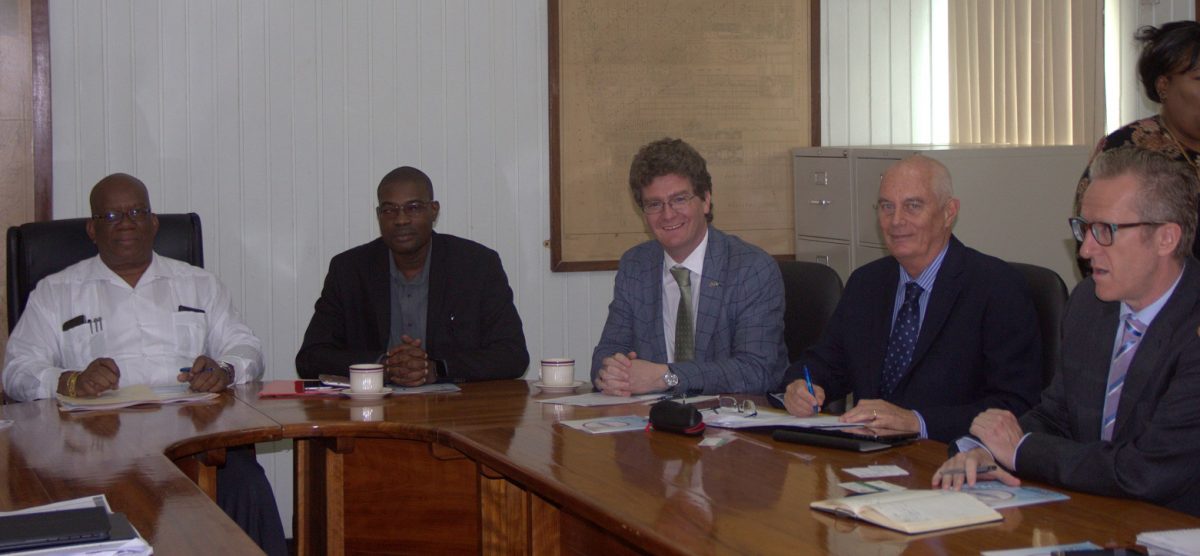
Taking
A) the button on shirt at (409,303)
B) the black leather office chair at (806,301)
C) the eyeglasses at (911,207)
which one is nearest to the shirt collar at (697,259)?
the black leather office chair at (806,301)

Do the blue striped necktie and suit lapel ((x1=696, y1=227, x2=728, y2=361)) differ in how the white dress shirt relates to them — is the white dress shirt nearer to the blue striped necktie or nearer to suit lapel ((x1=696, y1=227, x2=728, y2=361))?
suit lapel ((x1=696, y1=227, x2=728, y2=361))

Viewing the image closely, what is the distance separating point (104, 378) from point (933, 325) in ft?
7.13

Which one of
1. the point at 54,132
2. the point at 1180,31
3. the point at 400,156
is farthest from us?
the point at 400,156

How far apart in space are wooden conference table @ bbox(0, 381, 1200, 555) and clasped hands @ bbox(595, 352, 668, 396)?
12 cm

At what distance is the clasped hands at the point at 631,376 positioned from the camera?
3.20m

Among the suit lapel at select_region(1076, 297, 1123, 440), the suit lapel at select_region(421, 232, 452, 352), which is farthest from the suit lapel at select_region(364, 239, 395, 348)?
the suit lapel at select_region(1076, 297, 1123, 440)

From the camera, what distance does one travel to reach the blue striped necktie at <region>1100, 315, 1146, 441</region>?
2248 mm

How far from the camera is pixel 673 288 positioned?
3572mm

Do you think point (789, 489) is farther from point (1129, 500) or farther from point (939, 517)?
point (1129, 500)

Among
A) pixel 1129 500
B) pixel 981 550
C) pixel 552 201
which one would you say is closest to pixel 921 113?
pixel 552 201

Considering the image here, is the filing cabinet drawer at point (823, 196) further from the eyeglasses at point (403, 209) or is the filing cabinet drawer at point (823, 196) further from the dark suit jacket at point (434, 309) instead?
the eyeglasses at point (403, 209)

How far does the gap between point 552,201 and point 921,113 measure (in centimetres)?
175

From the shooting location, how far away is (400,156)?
4770mm

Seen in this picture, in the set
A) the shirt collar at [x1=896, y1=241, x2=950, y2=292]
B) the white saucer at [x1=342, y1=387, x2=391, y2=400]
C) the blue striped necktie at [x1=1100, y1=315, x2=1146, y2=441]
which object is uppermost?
the shirt collar at [x1=896, y1=241, x2=950, y2=292]
